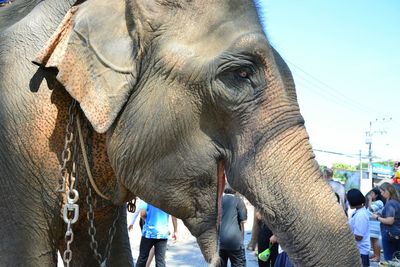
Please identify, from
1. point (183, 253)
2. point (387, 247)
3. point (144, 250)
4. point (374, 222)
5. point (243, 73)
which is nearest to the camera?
point (243, 73)

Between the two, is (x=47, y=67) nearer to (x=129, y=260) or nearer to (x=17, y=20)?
(x=17, y=20)

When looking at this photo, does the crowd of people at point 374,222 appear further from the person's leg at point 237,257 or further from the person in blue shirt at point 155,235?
the person in blue shirt at point 155,235

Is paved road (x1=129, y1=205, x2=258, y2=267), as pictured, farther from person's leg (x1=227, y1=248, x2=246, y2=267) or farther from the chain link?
the chain link

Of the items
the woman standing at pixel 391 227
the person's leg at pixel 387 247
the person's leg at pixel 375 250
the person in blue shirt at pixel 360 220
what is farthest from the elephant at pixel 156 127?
the person's leg at pixel 375 250

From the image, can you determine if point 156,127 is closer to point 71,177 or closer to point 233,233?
point 71,177

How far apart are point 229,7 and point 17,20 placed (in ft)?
3.44

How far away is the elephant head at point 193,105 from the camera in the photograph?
1.75 meters

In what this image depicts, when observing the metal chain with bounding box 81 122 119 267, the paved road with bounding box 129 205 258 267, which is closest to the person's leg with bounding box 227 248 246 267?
the paved road with bounding box 129 205 258 267

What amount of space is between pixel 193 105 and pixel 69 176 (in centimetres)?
58

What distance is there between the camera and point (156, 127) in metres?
1.89

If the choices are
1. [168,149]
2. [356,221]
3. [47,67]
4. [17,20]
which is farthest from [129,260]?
[356,221]

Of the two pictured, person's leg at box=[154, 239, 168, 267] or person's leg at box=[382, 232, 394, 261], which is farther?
person's leg at box=[382, 232, 394, 261]

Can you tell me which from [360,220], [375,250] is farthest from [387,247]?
[360,220]

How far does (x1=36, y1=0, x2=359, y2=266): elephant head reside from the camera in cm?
175
